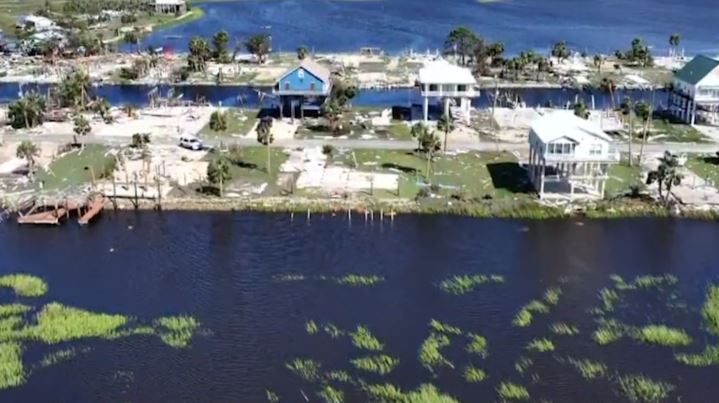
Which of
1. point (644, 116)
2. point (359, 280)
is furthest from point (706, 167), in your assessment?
point (359, 280)

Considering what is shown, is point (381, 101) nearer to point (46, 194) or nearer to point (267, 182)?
point (267, 182)

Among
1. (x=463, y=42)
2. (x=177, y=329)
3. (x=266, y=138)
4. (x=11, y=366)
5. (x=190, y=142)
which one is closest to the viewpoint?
(x=11, y=366)

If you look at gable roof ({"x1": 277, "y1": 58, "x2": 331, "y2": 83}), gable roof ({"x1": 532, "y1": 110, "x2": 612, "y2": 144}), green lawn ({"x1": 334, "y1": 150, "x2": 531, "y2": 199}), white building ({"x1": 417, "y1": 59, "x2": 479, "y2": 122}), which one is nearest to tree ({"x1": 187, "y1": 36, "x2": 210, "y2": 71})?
gable roof ({"x1": 277, "y1": 58, "x2": 331, "y2": 83})

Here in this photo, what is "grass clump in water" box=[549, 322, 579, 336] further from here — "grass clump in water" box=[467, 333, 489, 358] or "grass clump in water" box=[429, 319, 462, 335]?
"grass clump in water" box=[429, 319, 462, 335]

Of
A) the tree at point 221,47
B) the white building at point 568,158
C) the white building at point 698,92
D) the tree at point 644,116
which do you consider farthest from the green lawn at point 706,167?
the tree at point 221,47

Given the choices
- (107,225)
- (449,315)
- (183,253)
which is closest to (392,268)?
(449,315)

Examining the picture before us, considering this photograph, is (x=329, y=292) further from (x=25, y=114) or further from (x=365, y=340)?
(x=25, y=114)
